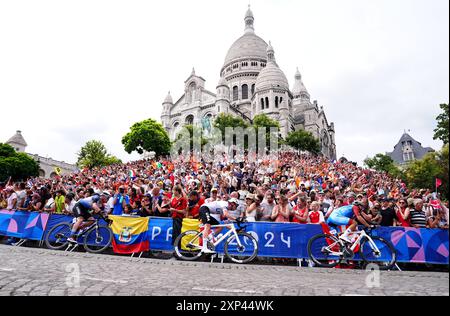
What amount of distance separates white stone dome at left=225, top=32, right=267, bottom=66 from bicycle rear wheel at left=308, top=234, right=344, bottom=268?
83340 mm

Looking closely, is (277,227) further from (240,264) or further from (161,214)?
(161,214)

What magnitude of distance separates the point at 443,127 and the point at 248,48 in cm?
9074

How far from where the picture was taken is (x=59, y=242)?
334 inches

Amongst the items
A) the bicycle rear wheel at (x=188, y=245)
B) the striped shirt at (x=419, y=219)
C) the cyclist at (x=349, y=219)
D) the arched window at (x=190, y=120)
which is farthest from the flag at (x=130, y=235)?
the arched window at (x=190, y=120)

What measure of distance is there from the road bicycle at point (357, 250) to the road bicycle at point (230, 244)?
1413 mm

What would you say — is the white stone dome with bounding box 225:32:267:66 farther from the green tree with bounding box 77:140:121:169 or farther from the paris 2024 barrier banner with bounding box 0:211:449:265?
the paris 2024 barrier banner with bounding box 0:211:449:265

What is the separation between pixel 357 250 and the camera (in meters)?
6.48

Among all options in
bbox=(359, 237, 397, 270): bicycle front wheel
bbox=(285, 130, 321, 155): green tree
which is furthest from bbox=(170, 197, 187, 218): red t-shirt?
bbox=(285, 130, 321, 155): green tree

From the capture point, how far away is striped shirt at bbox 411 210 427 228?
6468 millimetres

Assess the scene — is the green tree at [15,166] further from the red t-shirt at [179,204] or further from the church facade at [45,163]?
the red t-shirt at [179,204]

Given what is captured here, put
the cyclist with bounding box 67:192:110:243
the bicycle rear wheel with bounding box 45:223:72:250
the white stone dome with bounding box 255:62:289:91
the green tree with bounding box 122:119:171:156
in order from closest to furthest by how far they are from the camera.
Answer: the cyclist with bounding box 67:192:110:243 → the bicycle rear wheel with bounding box 45:223:72:250 → the green tree with bounding box 122:119:171:156 → the white stone dome with bounding box 255:62:289:91

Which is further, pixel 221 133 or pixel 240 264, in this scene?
pixel 221 133
